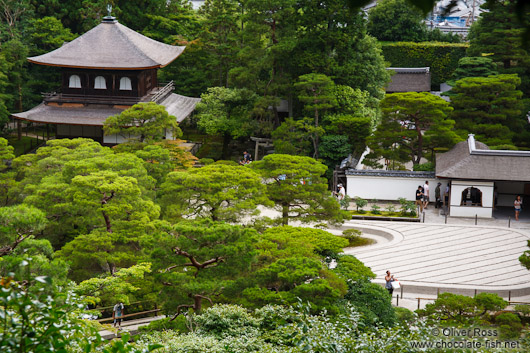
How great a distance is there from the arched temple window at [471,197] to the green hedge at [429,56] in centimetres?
2500

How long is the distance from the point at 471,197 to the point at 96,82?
19946 millimetres

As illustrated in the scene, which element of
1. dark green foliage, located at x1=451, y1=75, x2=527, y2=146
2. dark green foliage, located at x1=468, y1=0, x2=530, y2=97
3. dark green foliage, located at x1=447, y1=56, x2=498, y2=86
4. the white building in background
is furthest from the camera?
dark green foliage, located at x1=447, y1=56, x2=498, y2=86

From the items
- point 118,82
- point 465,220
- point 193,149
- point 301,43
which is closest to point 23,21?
point 118,82

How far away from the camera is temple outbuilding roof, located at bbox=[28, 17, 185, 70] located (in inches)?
1417

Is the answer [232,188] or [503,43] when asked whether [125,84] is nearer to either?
[232,188]

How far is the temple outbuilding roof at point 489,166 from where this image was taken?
1113 inches

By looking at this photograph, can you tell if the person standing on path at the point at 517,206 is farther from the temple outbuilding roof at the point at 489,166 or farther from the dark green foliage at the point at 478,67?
the dark green foliage at the point at 478,67

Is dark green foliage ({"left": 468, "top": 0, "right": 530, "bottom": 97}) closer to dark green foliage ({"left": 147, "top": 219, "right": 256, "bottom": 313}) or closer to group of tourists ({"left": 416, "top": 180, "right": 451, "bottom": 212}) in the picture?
group of tourists ({"left": 416, "top": 180, "right": 451, "bottom": 212})

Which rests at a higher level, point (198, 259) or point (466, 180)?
point (466, 180)

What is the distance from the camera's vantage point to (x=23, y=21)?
43.7 m

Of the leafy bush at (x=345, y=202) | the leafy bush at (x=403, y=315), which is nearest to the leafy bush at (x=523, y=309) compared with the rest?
the leafy bush at (x=403, y=315)

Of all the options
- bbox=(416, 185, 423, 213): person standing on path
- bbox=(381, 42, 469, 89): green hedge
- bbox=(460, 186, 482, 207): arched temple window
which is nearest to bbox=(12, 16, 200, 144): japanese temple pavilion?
bbox=(416, 185, 423, 213): person standing on path

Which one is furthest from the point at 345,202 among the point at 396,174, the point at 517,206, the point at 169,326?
the point at 169,326

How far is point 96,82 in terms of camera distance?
36.7 meters
